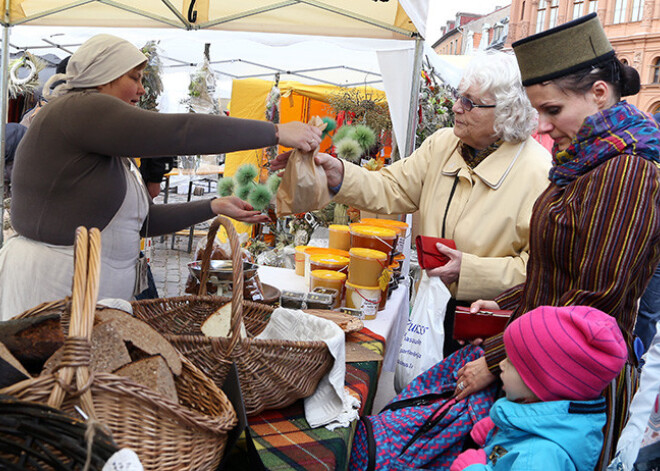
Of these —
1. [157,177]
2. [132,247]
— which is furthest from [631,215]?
[157,177]

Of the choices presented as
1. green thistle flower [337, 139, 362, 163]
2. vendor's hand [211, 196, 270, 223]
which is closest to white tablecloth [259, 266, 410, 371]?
vendor's hand [211, 196, 270, 223]

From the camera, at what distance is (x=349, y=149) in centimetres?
380

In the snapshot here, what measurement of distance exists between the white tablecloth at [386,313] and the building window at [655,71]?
3482 centimetres

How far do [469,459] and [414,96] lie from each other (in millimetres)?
3203

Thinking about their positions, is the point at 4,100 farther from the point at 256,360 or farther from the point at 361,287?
the point at 256,360

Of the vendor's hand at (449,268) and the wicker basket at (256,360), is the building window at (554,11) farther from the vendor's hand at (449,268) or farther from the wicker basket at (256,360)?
the wicker basket at (256,360)

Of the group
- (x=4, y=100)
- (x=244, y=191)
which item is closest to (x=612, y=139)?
(x=244, y=191)

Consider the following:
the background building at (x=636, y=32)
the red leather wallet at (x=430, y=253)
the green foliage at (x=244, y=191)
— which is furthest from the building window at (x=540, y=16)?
the red leather wallet at (x=430, y=253)

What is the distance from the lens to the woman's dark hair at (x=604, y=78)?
1494 millimetres

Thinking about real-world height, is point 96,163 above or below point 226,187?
above

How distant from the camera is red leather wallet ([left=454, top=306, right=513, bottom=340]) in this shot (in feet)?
5.88

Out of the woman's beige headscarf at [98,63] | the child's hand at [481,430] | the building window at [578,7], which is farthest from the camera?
the building window at [578,7]

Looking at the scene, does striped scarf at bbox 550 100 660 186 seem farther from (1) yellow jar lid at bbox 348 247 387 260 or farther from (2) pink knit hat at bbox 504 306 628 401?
(1) yellow jar lid at bbox 348 247 387 260

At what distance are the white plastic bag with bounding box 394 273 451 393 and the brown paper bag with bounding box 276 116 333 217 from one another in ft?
1.95
